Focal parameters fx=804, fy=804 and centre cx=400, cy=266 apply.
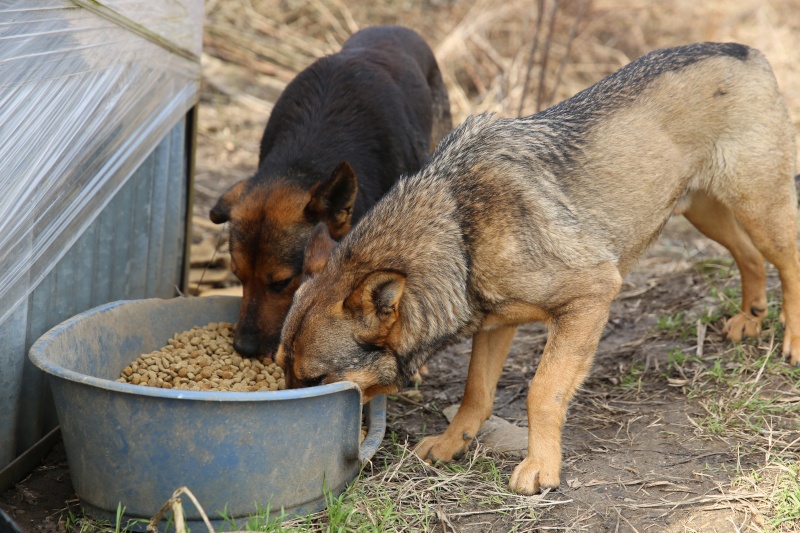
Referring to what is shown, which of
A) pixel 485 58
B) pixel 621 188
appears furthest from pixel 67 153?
pixel 485 58

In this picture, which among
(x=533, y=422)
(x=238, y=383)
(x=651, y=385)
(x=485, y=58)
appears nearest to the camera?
(x=533, y=422)

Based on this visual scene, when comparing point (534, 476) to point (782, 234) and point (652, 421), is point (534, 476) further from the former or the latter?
point (782, 234)

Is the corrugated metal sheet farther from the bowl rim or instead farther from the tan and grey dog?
the tan and grey dog

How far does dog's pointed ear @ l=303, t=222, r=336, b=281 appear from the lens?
4.15m

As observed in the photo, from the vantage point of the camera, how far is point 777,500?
377 cm

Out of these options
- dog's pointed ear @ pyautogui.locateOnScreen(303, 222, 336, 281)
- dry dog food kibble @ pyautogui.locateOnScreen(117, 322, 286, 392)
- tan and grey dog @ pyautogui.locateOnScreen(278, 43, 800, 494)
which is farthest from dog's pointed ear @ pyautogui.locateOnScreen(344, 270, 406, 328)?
dry dog food kibble @ pyautogui.locateOnScreen(117, 322, 286, 392)

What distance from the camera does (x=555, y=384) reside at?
4102 millimetres

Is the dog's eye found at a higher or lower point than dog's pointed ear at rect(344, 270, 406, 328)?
lower

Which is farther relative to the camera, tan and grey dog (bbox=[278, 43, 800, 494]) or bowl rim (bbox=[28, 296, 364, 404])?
tan and grey dog (bbox=[278, 43, 800, 494])

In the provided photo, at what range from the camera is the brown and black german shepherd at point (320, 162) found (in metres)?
4.69

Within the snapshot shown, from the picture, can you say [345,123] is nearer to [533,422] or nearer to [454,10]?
[533,422]

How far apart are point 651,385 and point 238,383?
2.73 m

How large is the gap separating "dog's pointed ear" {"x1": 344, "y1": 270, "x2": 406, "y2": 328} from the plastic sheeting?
1533 mm

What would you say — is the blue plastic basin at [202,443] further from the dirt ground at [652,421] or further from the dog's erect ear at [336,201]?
the dog's erect ear at [336,201]
